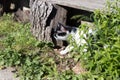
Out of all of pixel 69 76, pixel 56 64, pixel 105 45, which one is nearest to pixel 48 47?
pixel 56 64

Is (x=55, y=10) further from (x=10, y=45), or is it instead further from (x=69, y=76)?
(x=69, y=76)

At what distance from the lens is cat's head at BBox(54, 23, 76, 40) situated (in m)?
5.68

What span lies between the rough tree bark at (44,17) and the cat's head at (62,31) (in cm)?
9

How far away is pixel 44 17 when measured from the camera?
5594 millimetres

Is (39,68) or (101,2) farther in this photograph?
(101,2)

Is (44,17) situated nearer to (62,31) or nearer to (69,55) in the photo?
(62,31)

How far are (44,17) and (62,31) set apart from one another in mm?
436

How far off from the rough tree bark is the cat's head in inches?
3.5

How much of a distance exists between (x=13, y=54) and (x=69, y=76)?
1032 mm

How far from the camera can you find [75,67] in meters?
5.11

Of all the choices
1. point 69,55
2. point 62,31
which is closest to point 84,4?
point 62,31

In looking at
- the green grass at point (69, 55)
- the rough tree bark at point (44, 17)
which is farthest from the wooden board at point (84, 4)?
the green grass at point (69, 55)

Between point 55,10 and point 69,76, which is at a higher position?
point 55,10

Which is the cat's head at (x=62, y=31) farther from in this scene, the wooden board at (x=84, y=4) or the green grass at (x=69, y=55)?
the wooden board at (x=84, y=4)
